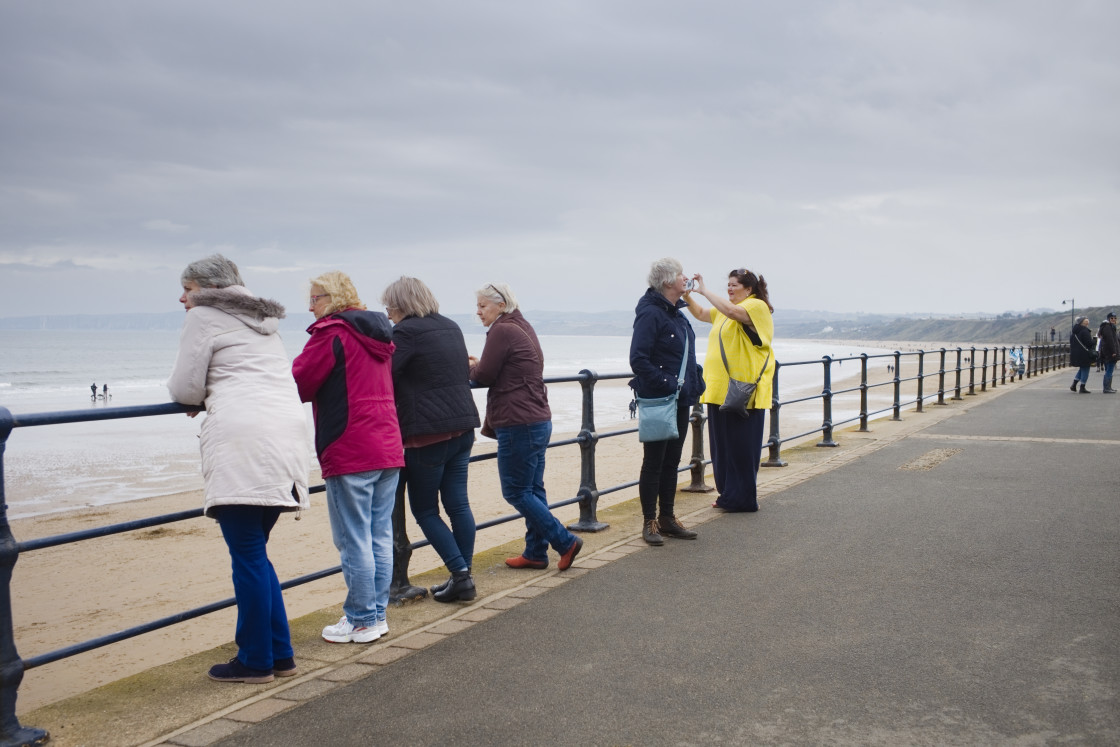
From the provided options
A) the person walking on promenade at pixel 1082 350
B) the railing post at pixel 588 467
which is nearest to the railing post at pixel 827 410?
the railing post at pixel 588 467

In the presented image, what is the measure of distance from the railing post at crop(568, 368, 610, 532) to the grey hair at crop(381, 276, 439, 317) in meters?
1.95

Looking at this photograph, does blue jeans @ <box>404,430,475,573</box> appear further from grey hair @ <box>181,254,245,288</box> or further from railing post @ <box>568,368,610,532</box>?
railing post @ <box>568,368,610,532</box>

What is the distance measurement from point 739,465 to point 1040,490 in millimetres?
2957

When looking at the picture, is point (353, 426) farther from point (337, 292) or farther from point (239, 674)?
point (239, 674)

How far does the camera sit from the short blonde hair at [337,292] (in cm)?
429

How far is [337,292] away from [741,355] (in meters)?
4.16

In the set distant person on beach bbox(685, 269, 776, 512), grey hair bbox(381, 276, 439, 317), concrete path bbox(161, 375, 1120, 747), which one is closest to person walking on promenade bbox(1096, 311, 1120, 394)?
concrete path bbox(161, 375, 1120, 747)

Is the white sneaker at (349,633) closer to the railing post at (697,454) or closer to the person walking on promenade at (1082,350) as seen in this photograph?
the railing post at (697,454)

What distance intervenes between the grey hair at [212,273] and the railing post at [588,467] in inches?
123

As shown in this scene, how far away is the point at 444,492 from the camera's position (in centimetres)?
524

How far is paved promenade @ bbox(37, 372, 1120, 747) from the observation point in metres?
3.47

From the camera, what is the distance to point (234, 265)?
3.96 meters

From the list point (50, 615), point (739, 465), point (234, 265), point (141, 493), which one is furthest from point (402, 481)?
point (141, 493)

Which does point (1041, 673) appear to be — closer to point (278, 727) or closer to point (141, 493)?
point (278, 727)
